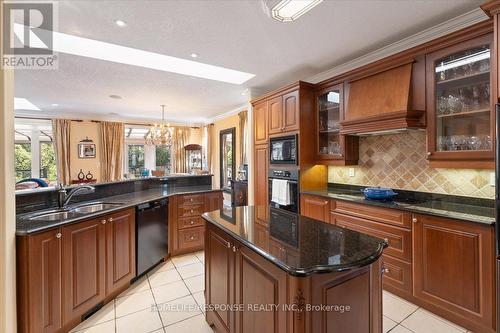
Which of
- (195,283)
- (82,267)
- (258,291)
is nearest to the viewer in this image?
(258,291)


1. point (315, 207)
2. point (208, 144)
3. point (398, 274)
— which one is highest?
point (208, 144)

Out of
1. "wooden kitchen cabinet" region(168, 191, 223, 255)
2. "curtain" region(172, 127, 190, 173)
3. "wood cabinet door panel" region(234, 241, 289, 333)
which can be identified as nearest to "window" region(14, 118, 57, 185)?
"curtain" region(172, 127, 190, 173)

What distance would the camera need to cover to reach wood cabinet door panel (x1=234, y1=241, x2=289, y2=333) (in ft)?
3.55

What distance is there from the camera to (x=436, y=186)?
8.21ft

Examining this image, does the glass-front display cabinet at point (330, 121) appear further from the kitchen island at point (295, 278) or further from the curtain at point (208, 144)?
the curtain at point (208, 144)

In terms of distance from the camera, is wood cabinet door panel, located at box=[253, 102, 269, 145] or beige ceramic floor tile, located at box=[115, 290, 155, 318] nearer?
beige ceramic floor tile, located at box=[115, 290, 155, 318]

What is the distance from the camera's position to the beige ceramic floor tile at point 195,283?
8.50 ft

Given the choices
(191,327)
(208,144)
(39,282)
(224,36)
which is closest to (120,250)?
(39,282)

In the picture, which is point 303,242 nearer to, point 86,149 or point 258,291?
point 258,291

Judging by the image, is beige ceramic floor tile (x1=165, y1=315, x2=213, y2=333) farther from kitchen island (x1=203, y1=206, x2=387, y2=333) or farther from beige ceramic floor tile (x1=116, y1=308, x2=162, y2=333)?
kitchen island (x1=203, y1=206, x2=387, y2=333)

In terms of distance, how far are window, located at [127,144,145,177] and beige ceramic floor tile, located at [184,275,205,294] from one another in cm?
536

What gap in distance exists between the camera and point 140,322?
205cm

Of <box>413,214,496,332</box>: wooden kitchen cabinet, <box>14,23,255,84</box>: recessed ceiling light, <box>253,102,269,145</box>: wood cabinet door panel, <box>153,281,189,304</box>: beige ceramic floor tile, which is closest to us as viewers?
<box>413,214,496,332</box>: wooden kitchen cabinet

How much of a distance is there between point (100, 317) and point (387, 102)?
3.51 meters
